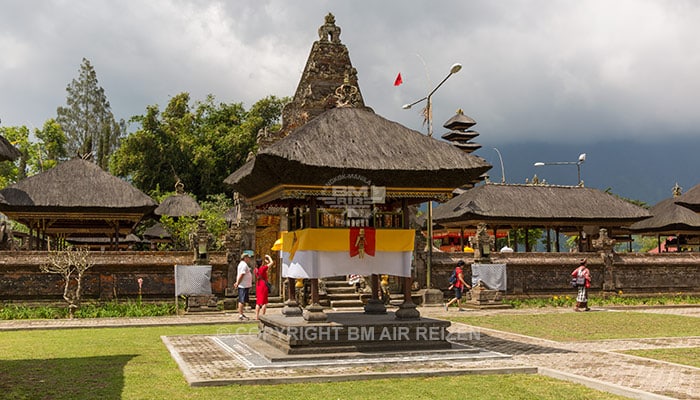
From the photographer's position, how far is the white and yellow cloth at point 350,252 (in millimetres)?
12656

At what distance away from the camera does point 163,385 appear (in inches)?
364

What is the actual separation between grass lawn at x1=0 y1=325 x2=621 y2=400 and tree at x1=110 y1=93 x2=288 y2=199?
124 ft

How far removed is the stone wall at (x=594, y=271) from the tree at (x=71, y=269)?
11.9 meters

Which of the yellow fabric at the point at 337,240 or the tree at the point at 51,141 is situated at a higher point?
the tree at the point at 51,141

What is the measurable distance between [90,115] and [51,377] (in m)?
54.2

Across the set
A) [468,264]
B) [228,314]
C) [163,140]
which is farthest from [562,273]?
[163,140]

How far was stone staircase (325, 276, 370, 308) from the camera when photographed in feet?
78.1

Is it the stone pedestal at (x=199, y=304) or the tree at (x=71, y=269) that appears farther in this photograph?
the stone pedestal at (x=199, y=304)

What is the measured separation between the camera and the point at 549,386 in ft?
30.5

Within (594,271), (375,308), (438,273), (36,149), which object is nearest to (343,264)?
(375,308)

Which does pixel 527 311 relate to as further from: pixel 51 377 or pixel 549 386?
pixel 51 377

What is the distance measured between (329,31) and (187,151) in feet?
84.3

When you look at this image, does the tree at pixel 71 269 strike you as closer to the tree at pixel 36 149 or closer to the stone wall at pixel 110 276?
the stone wall at pixel 110 276

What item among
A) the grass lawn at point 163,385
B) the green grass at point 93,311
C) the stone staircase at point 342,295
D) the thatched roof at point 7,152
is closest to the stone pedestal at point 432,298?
the stone staircase at point 342,295
